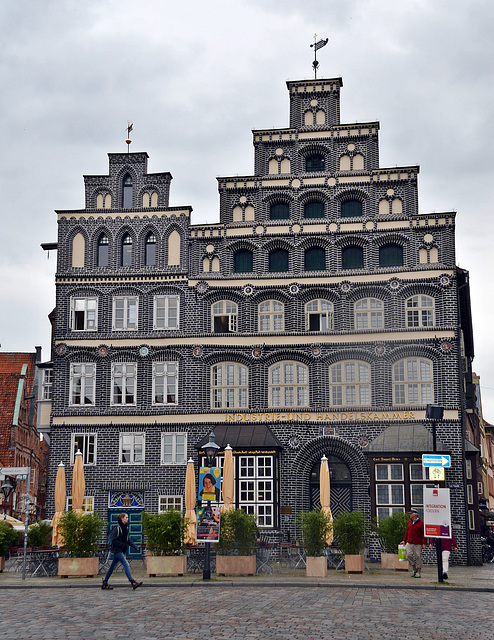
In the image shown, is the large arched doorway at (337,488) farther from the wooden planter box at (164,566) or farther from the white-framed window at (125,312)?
the wooden planter box at (164,566)

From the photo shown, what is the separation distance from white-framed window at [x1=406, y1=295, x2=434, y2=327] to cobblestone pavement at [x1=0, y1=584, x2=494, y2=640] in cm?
1628

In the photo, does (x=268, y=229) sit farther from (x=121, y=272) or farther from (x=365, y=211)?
(x=121, y=272)

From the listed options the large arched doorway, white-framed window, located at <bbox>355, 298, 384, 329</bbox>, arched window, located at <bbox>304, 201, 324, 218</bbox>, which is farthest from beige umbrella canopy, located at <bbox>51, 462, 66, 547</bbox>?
arched window, located at <bbox>304, 201, 324, 218</bbox>

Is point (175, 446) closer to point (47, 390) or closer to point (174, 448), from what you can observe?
point (174, 448)

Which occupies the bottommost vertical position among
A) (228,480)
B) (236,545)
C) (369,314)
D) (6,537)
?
(236,545)

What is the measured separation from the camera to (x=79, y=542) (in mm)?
25578

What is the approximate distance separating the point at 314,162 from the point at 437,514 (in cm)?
2050

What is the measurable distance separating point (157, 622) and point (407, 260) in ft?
82.3

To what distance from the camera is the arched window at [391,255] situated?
3750cm

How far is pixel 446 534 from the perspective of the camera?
2367 cm

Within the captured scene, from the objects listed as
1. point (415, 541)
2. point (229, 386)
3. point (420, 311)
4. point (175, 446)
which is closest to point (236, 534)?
point (415, 541)

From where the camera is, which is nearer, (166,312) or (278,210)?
(166,312)

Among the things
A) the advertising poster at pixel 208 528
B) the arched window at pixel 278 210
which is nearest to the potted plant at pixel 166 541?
the advertising poster at pixel 208 528

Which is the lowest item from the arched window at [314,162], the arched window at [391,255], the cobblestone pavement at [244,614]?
the cobblestone pavement at [244,614]
